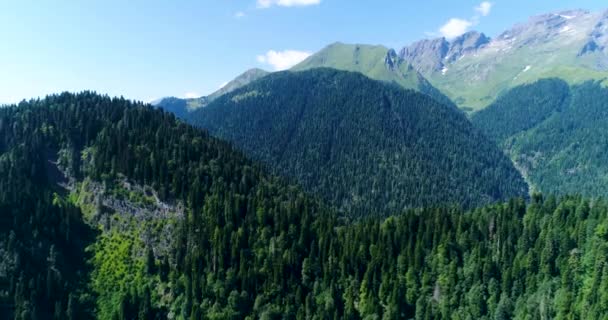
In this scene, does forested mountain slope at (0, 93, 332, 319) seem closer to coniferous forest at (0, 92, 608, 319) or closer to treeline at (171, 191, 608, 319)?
coniferous forest at (0, 92, 608, 319)

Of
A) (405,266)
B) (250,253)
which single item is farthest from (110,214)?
(405,266)

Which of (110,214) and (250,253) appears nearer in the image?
(250,253)

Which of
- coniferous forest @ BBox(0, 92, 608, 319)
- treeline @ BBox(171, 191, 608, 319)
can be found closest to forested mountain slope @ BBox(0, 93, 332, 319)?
coniferous forest @ BBox(0, 92, 608, 319)

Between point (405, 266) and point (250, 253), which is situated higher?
point (250, 253)

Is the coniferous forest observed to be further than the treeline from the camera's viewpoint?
Yes

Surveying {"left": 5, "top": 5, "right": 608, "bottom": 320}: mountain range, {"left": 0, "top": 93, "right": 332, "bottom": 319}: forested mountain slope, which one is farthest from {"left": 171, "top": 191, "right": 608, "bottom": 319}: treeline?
{"left": 0, "top": 93, "right": 332, "bottom": 319}: forested mountain slope

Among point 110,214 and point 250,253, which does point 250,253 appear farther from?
point 110,214

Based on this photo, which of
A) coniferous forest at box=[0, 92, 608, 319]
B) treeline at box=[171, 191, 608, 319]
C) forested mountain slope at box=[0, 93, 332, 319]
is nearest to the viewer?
treeline at box=[171, 191, 608, 319]

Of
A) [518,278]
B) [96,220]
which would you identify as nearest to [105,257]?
[96,220]

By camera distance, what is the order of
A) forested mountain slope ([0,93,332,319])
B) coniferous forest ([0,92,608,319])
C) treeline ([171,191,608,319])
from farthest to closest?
1. forested mountain slope ([0,93,332,319])
2. coniferous forest ([0,92,608,319])
3. treeline ([171,191,608,319])
